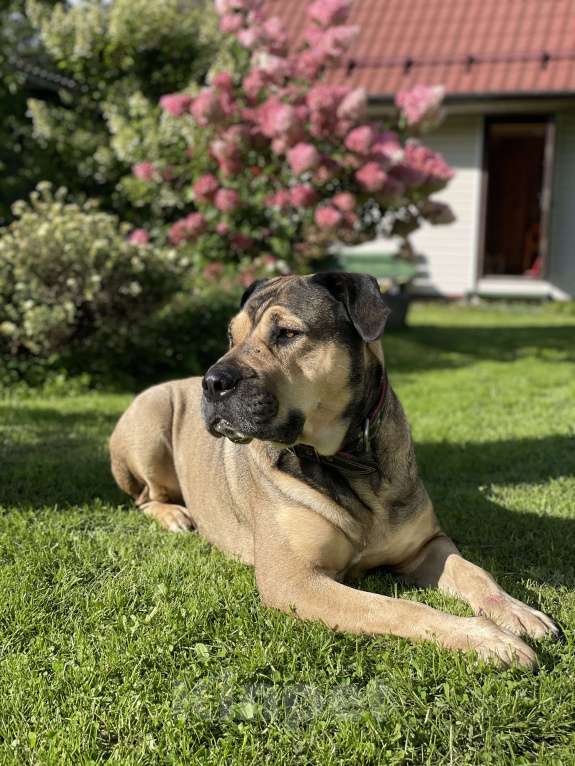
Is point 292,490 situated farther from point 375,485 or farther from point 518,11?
point 518,11

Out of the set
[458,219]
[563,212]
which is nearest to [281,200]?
[458,219]

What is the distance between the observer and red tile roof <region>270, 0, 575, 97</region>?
48.3 feet

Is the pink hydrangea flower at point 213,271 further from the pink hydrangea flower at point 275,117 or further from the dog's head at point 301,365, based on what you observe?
the dog's head at point 301,365

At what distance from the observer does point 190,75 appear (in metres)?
10.9

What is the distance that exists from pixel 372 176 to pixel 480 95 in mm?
7264

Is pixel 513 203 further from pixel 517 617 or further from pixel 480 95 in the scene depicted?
pixel 517 617

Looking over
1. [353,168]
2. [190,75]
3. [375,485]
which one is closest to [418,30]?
[190,75]

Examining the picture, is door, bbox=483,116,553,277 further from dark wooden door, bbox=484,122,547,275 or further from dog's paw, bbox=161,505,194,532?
dog's paw, bbox=161,505,194,532

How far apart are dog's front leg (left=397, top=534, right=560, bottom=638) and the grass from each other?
0.09 m

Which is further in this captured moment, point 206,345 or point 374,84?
point 374,84

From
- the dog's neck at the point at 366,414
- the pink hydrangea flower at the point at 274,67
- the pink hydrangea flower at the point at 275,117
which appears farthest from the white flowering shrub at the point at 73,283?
the dog's neck at the point at 366,414

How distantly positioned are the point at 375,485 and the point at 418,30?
15313 mm

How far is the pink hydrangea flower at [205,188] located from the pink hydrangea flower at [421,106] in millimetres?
2393

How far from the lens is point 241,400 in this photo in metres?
3.02
